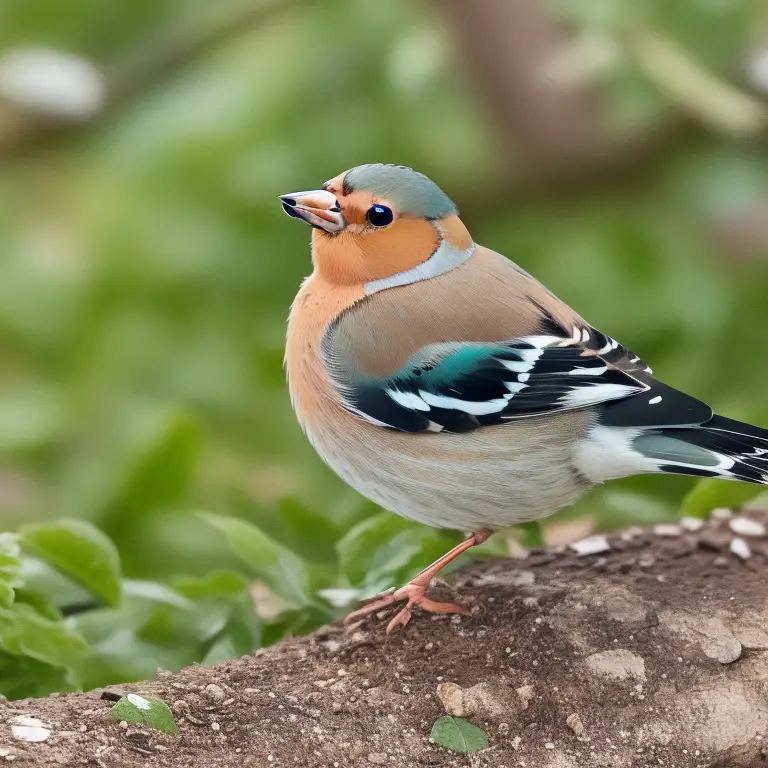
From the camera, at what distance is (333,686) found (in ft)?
9.75

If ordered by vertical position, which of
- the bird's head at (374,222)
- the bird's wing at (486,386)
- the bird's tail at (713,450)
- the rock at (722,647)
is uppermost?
the bird's head at (374,222)

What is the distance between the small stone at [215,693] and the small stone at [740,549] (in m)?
1.70

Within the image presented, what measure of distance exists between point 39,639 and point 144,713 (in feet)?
1.77

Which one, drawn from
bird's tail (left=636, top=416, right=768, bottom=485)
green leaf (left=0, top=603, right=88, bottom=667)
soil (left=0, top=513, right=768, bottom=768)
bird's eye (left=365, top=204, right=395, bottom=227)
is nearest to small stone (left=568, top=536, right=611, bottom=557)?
soil (left=0, top=513, right=768, bottom=768)

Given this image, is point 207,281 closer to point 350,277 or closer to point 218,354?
point 218,354

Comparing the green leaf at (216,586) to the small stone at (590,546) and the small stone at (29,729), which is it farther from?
the small stone at (590,546)

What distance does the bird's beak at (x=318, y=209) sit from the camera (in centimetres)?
335

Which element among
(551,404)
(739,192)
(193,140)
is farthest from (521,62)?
(551,404)

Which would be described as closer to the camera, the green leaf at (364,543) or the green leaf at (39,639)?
the green leaf at (39,639)

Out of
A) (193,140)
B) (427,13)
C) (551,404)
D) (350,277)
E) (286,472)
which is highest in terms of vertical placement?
(427,13)

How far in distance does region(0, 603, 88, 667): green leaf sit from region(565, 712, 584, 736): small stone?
1.30 meters

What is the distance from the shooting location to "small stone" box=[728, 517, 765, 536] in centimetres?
378

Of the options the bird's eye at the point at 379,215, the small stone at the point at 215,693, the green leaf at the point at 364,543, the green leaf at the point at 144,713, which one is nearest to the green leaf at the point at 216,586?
the green leaf at the point at 364,543

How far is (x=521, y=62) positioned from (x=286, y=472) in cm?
271
